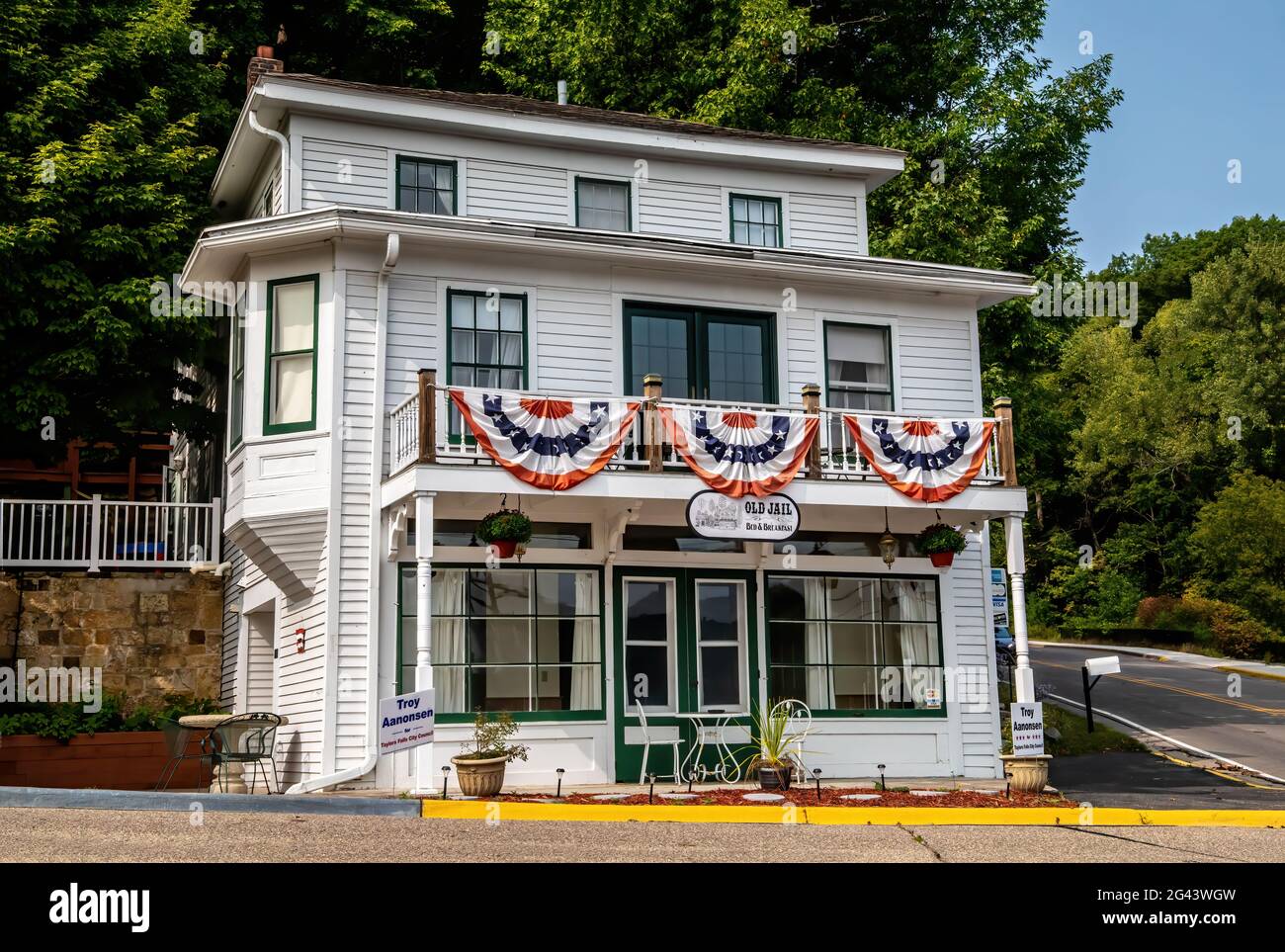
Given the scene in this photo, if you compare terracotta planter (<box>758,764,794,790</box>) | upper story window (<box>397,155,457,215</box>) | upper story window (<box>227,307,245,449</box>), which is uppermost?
upper story window (<box>397,155,457,215</box>)

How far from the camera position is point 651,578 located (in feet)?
59.0

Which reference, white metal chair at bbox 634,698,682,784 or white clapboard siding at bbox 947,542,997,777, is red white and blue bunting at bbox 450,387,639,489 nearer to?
white metal chair at bbox 634,698,682,784

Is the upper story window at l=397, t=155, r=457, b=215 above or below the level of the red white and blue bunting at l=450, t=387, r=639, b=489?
above

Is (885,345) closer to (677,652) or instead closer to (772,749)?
(677,652)

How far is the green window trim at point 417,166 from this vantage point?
19.7 m

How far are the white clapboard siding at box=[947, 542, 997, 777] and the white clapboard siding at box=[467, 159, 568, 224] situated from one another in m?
7.76

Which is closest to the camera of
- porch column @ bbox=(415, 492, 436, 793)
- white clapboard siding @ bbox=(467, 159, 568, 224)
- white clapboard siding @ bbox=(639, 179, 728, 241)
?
porch column @ bbox=(415, 492, 436, 793)

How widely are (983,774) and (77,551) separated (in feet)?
45.1

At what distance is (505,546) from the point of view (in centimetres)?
1605

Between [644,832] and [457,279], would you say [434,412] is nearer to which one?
[457,279]

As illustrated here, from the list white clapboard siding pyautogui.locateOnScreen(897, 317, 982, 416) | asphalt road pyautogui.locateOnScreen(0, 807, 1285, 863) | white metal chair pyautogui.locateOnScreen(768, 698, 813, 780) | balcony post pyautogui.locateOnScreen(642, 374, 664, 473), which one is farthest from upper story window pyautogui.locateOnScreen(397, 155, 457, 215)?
asphalt road pyautogui.locateOnScreen(0, 807, 1285, 863)

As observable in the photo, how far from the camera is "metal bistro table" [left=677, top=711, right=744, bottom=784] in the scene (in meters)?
17.4

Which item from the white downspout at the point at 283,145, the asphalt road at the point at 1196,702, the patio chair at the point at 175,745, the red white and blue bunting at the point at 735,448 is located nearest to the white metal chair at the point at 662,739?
the red white and blue bunting at the point at 735,448

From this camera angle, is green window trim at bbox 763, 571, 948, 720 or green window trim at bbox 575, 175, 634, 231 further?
green window trim at bbox 575, 175, 634, 231
